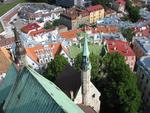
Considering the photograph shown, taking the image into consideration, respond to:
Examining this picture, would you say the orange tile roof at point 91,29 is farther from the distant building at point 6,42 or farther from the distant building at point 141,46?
the distant building at point 6,42

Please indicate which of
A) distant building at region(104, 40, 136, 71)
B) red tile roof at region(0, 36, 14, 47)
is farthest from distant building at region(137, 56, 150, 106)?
red tile roof at region(0, 36, 14, 47)

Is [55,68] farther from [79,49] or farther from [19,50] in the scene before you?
[19,50]

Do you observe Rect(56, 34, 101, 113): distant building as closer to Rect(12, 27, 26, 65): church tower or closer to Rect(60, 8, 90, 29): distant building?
Rect(12, 27, 26, 65): church tower

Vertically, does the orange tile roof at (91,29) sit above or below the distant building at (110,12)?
above

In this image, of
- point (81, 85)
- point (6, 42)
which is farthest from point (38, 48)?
point (81, 85)

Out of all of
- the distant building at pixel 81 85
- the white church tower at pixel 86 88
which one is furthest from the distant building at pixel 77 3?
the white church tower at pixel 86 88

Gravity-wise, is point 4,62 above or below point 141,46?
above

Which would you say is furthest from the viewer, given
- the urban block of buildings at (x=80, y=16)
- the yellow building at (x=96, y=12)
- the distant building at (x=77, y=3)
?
the distant building at (x=77, y=3)

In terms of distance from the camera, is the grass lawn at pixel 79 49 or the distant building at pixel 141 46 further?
the grass lawn at pixel 79 49

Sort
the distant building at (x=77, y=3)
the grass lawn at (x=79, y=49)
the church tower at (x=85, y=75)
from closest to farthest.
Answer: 1. the church tower at (x=85, y=75)
2. the grass lawn at (x=79, y=49)
3. the distant building at (x=77, y=3)
